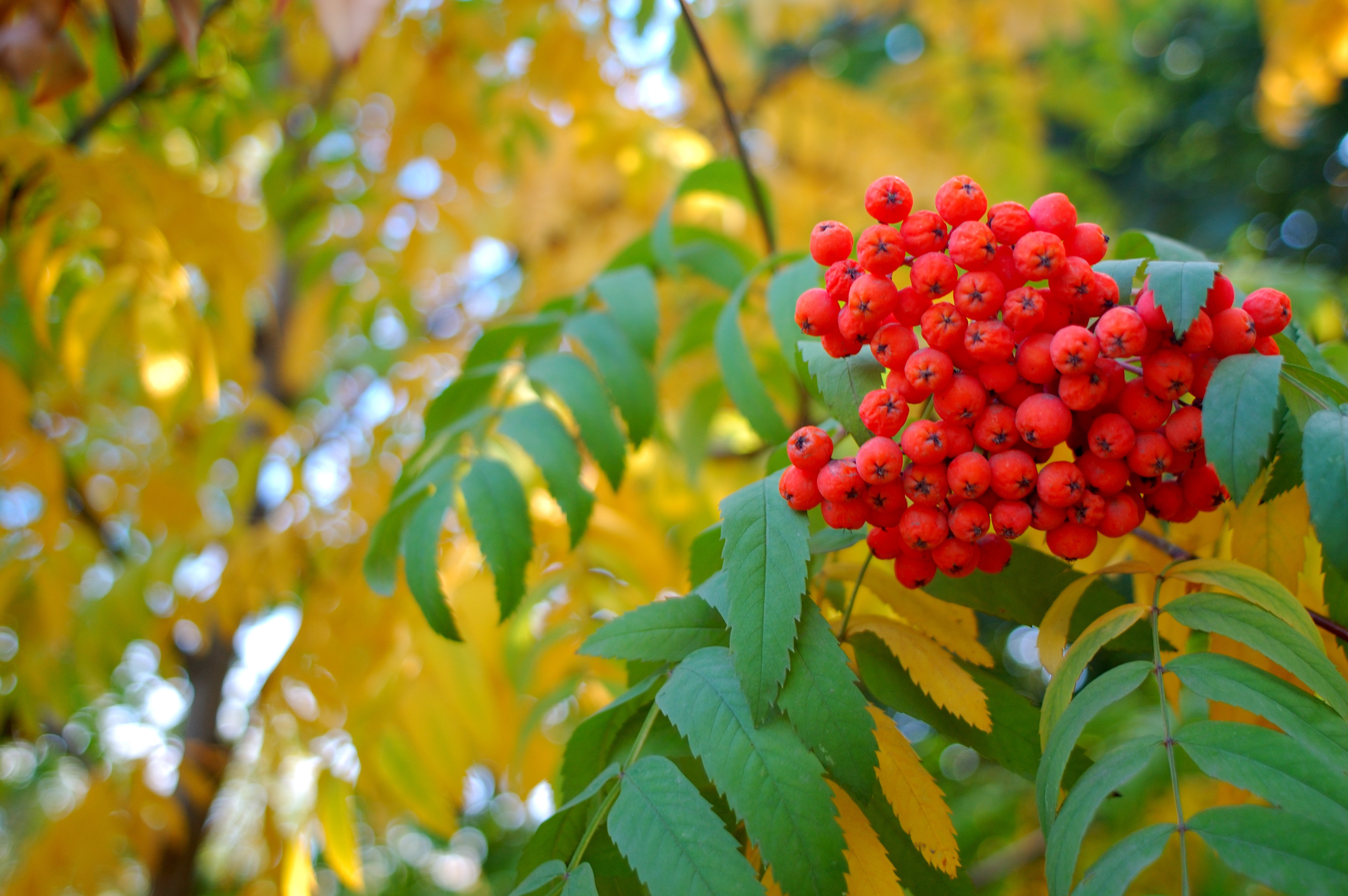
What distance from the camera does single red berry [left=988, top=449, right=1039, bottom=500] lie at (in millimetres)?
801

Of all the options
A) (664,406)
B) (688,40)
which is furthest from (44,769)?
(688,40)

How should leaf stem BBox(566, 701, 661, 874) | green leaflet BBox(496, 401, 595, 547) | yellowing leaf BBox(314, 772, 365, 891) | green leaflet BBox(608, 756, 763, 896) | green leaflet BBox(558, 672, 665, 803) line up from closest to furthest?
green leaflet BBox(608, 756, 763, 896)
leaf stem BBox(566, 701, 661, 874)
green leaflet BBox(558, 672, 665, 803)
green leaflet BBox(496, 401, 595, 547)
yellowing leaf BBox(314, 772, 365, 891)

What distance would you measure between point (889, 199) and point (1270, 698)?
1.99 feet

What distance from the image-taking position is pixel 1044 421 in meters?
0.79

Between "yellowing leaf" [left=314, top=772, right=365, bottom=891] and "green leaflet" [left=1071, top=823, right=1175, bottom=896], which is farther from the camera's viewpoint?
"yellowing leaf" [left=314, top=772, right=365, bottom=891]

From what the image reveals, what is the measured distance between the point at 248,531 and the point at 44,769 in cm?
707

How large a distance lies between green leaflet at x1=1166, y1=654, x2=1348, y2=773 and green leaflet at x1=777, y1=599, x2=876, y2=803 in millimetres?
315

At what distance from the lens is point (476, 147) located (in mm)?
2916

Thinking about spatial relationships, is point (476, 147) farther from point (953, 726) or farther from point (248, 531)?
point (953, 726)

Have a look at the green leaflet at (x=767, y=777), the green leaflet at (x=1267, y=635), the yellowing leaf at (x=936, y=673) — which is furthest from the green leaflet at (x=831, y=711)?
the green leaflet at (x=1267, y=635)

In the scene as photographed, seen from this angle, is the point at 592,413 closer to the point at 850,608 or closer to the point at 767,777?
the point at 850,608

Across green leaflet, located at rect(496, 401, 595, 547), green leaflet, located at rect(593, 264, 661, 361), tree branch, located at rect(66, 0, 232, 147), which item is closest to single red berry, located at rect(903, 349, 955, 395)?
green leaflet, located at rect(496, 401, 595, 547)

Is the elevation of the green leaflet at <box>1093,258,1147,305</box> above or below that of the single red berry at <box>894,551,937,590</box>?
above

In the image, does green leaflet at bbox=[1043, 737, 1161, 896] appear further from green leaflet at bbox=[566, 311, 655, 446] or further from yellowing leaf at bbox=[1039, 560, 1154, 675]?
green leaflet at bbox=[566, 311, 655, 446]
